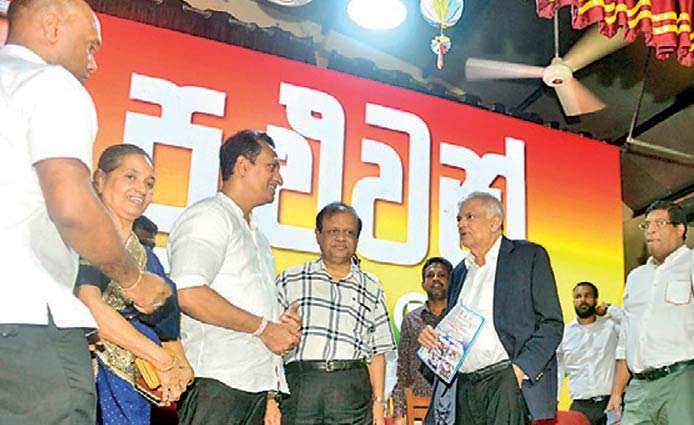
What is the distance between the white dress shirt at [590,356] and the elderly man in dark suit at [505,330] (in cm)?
280

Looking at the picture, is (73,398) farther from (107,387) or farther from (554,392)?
(554,392)

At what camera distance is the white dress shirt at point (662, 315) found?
12.0 feet

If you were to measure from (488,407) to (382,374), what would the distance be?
55 cm

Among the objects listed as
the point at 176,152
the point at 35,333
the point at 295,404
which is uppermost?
the point at 176,152

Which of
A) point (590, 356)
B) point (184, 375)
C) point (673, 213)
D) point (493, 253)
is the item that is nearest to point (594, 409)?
point (590, 356)

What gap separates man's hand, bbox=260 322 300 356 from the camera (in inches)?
96.0

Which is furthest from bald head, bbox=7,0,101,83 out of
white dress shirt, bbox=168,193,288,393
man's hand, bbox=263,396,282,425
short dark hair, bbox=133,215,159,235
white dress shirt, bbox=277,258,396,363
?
short dark hair, bbox=133,215,159,235

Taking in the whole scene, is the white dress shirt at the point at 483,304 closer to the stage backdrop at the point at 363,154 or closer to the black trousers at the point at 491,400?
the black trousers at the point at 491,400

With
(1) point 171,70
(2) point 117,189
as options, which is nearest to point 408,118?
(1) point 171,70

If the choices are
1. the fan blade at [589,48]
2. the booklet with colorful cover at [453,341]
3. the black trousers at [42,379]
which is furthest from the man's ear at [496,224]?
the fan blade at [589,48]

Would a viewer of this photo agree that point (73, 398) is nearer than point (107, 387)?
Yes

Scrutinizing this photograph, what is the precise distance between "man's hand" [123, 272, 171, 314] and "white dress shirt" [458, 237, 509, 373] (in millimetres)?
1569

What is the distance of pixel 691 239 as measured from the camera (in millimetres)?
10883

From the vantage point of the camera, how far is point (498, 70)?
20.6 ft
